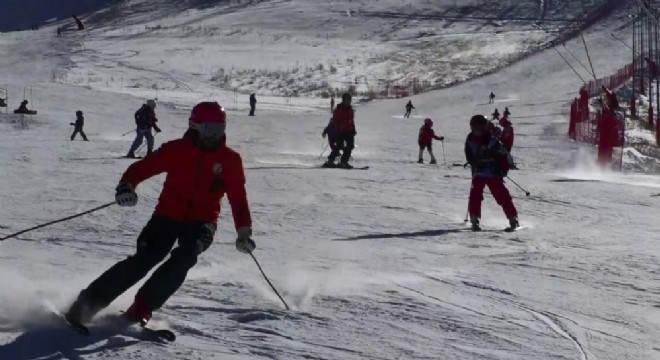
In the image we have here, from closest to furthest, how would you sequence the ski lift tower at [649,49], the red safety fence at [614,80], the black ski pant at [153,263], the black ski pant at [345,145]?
the black ski pant at [153,263] < the black ski pant at [345,145] < the ski lift tower at [649,49] < the red safety fence at [614,80]

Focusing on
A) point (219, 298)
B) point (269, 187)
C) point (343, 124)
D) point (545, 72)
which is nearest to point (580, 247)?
point (219, 298)

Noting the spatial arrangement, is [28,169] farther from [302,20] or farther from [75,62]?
[302,20]

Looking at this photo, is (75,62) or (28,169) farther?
(75,62)

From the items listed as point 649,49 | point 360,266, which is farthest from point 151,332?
point 649,49

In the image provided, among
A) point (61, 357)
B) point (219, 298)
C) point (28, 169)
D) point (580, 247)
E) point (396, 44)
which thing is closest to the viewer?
point (61, 357)

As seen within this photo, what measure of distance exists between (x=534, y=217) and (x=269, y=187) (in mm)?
3944

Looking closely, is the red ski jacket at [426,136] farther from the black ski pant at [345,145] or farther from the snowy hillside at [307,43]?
the snowy hillside at [307,43]

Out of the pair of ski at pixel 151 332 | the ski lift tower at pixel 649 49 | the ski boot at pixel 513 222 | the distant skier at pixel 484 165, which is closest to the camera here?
the pair of ski at pixel 151 332

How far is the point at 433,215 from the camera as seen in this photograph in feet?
38.4

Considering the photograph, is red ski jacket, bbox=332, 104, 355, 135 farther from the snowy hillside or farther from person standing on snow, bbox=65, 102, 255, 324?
the snowy hillside

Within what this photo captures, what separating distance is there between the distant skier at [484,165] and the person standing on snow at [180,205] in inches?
209

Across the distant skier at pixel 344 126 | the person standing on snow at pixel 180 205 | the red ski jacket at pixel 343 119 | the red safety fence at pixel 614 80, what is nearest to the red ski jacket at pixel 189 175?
the person standing on snow at pixel 180 205

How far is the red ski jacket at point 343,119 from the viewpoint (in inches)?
675

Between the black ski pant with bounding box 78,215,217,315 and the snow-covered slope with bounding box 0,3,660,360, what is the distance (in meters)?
0.18
